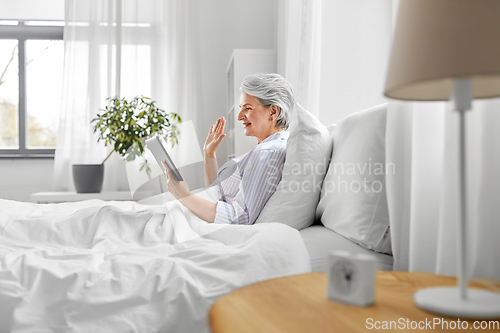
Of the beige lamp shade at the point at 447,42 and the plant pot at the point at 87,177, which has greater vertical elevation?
the beige lamp shade at the point at 447,42

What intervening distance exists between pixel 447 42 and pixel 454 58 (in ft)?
0.09

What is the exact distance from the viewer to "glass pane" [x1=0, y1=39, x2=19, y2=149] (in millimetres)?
3945

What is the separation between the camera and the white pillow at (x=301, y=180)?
4.38ft

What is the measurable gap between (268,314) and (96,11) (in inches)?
148

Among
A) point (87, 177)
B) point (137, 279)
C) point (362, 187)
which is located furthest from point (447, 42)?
point (87, 177)

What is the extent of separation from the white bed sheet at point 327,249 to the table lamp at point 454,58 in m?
0.45

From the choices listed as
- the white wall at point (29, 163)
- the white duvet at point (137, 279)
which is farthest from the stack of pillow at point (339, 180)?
the white wall at point (29, 163)

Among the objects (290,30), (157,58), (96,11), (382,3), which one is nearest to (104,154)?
(157,58)

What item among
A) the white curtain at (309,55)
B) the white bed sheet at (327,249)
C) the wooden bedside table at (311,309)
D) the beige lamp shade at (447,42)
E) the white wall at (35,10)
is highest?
the white wall at (35,10)

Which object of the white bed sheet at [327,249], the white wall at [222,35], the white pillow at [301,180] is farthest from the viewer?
the white wall at [222,35]

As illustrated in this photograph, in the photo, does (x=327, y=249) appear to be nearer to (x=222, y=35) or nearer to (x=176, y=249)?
(x=176, y=249)

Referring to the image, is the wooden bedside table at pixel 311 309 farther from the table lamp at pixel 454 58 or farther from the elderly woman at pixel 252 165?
the elderly woman at pixel 252 165

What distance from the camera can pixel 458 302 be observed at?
1.95ft

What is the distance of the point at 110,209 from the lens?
1383mm
